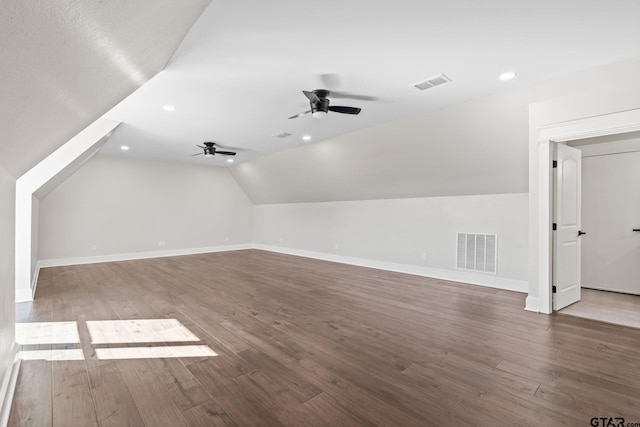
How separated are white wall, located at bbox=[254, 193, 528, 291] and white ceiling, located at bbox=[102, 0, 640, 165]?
86.4 inches

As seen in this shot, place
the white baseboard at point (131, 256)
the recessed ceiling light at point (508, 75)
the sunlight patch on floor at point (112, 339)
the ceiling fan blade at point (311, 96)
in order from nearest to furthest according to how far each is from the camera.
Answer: the sunlight patch on floor at point (112, 339) → the recessed ceiling light at point (508, 75) → the ceiling fan blade at point (311, 96) → the white baseboard at point (131, 256)

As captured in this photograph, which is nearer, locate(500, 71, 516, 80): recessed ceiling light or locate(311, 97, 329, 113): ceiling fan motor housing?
locate(500, 71, 516, 80): recessed ceiling light

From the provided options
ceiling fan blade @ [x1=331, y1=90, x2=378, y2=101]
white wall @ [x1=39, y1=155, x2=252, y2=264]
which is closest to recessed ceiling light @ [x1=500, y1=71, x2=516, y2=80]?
ceiling fan blade @ [x1=331, y1=90, x2=378, y2=101]

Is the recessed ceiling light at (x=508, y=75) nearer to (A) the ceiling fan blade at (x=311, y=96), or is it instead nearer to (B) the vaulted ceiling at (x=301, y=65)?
(B) the vaulted ceiling at (x=301, y=65)

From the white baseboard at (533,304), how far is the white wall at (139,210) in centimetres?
820

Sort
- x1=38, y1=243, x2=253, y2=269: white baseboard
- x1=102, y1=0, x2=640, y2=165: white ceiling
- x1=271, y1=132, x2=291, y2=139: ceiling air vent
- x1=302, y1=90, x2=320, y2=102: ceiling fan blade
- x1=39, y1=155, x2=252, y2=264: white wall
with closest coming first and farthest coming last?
x1=102, y1=0, x2=640, y2=165: white ceiling
x1=302, y1=90, x2=320, y2=102: ceiling fan blade
x1=271, y1=132, x2=291, y2=139: ceiling air vent
x1=38, y1=243, x2=253, y2=269: white baseboard
x1=39, y1=155, x2=252, y2=264: white wall

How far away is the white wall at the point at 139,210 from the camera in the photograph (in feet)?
22.5

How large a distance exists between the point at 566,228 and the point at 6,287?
561 cm

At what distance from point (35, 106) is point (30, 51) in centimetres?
57

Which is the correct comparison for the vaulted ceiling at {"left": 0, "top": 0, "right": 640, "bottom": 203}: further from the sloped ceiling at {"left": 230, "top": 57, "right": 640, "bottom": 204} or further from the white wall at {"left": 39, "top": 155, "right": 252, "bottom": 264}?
the white wall at {"left": 39, "top": 155, "right": 252, "bottom": 264}

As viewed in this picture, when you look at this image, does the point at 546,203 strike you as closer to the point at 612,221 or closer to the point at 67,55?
the point at 612,221

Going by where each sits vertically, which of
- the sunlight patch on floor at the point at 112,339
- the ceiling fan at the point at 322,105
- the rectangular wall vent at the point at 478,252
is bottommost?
the sunlight patch on floor at the point at 112,339

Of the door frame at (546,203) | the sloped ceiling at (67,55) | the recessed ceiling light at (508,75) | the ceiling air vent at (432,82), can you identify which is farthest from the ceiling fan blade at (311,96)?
the door frame at (546,203)

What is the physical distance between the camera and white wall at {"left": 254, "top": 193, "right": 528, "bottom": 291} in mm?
4816
